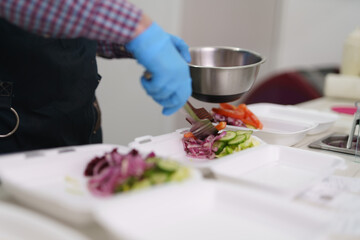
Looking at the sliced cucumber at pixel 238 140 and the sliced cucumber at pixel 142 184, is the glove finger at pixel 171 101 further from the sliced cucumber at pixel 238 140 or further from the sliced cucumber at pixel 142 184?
the sliced cucumber at pixel 142 184

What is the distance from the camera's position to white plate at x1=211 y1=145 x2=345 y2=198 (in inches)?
42.8

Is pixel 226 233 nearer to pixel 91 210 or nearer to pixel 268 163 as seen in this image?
pixel 91 210

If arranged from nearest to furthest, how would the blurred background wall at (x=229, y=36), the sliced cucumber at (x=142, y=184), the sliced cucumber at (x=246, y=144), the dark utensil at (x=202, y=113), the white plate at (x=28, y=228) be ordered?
the white plate at (x=28, y=228) → the sliced cucumber at (x=142, y=184) → the sliced cucumber at (x=246, y=144) → the dark utensil at (x=202, y=113) → the blurred background wall at (x=229, y=36)

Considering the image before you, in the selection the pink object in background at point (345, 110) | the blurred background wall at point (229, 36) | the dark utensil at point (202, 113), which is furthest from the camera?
the blurred background wall at point (229, 36)

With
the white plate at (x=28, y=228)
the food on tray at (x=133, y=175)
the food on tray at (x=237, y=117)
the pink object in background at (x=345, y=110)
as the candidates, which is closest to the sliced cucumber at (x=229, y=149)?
the food on tray at (x=237, y=117)

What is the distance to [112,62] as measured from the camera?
2721mm

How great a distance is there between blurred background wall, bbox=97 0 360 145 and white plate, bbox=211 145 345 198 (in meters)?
0.41

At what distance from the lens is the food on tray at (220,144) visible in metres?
1.30

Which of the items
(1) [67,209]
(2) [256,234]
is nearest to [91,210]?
(1) [67,209]

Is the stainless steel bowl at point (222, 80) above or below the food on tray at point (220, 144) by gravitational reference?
above

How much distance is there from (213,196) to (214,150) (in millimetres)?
463

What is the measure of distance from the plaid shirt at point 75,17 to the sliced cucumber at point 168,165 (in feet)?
1.10

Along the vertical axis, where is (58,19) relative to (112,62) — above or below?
above

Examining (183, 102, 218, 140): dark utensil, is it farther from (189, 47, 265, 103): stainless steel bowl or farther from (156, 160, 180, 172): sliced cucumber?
(156, 160, 180, 172): sliced cucumber
